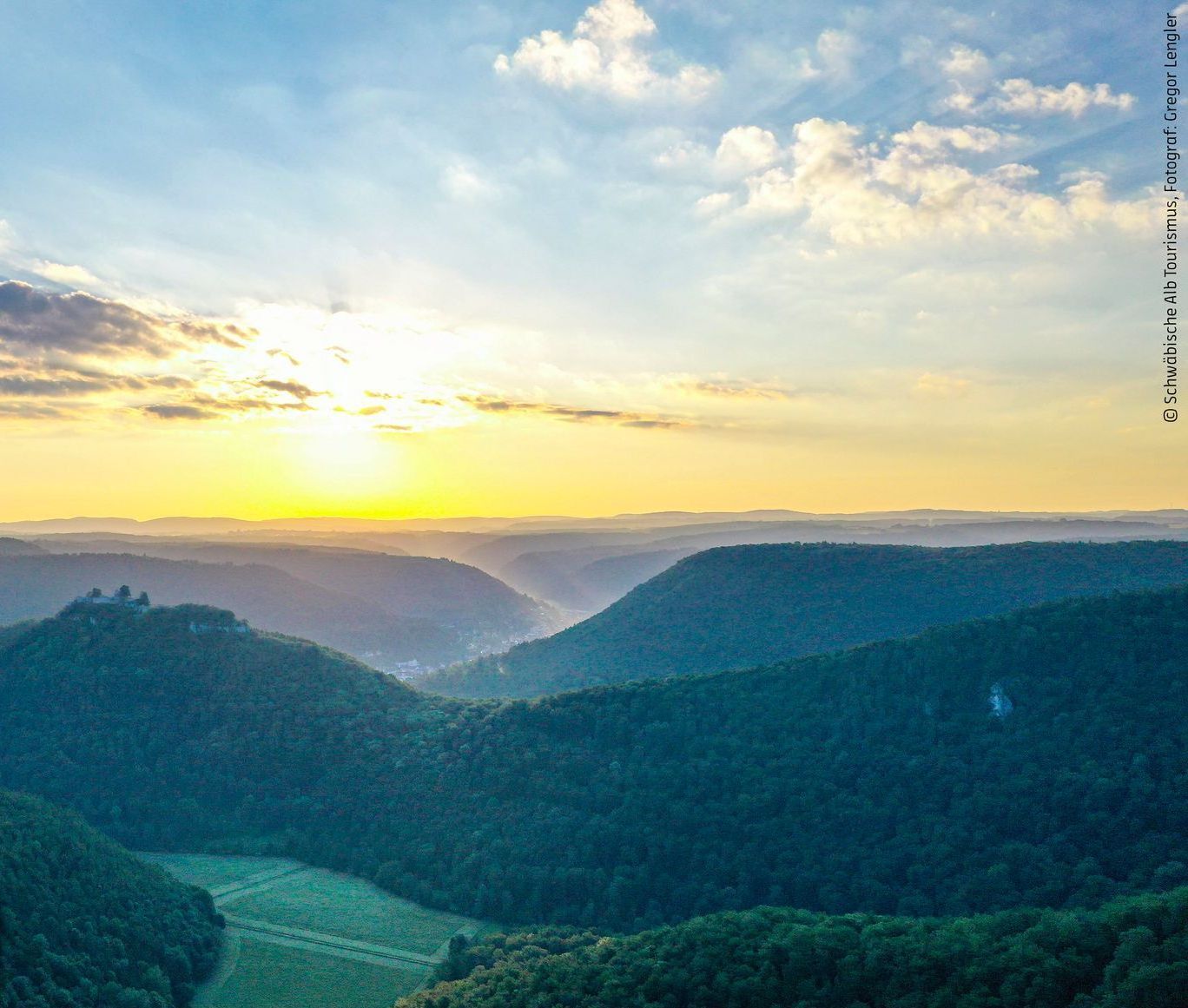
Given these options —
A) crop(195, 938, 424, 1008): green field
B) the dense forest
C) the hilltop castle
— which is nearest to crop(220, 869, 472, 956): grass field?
crop(195, 938, 424, 1008): green field

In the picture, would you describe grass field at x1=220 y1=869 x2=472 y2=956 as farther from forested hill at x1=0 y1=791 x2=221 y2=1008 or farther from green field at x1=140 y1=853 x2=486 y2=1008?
forested hill at x1=0 y1=791 x2=221 y2=1008

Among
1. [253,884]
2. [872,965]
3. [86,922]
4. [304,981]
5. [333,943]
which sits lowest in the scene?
[253,884]

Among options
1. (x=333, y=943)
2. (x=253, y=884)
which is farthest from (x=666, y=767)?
(x=253, y=884)

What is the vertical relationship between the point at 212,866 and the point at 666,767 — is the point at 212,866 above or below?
below

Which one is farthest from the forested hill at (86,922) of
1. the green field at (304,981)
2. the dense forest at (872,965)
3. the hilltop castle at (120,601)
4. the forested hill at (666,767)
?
the hilltop castle at (120,601)

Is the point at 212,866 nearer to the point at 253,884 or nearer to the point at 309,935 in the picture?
the point at 253,884

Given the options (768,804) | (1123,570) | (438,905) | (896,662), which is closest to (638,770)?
A: (768,804)
